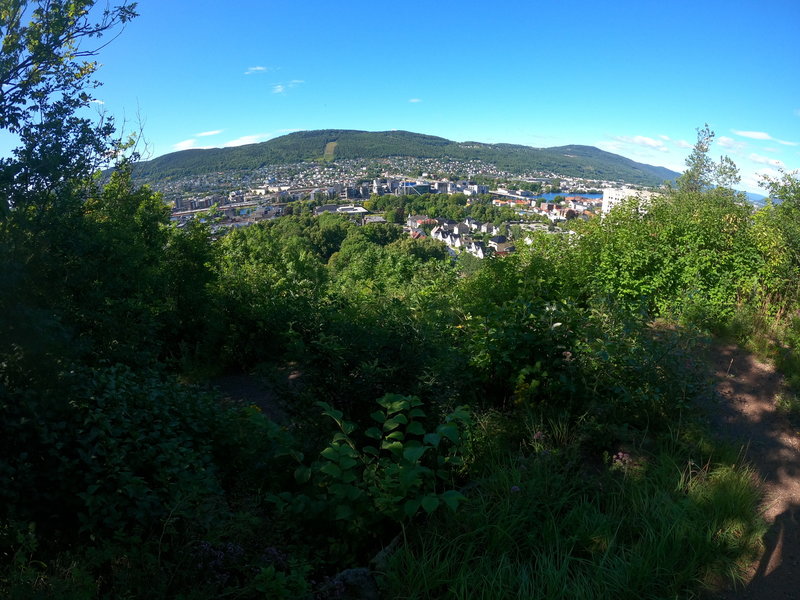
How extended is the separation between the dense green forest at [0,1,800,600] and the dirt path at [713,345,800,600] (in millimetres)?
160

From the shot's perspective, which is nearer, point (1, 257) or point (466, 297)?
point (1, 257)

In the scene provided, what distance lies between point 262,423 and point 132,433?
733 mm

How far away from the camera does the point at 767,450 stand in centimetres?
417

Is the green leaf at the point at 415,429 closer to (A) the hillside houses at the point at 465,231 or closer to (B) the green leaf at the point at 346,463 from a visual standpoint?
(B) the green leaf at the point at 346,463

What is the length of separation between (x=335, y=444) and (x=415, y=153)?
9297 cm

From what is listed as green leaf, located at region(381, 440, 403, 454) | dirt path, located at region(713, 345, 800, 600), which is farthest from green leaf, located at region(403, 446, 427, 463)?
dirt path, located at region(713, 345, 800, 600)

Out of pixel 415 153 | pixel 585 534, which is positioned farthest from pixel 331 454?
pixel 415 153

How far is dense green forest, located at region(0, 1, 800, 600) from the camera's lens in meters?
2.32

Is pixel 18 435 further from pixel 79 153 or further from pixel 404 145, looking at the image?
pixel 404 145

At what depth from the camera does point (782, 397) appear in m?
5.00

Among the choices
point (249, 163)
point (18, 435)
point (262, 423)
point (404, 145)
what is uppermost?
point (404, 145)

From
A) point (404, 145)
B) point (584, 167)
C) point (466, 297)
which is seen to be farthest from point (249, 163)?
point (584, 167)

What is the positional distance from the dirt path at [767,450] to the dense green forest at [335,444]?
16cm

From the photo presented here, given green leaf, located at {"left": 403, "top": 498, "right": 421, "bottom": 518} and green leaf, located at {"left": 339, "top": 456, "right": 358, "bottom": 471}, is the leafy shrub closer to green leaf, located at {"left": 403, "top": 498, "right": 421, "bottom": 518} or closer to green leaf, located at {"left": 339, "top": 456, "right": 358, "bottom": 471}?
green leaf, located at {"left": 339, "top": 456, "right": 358, "bottom": 471}
